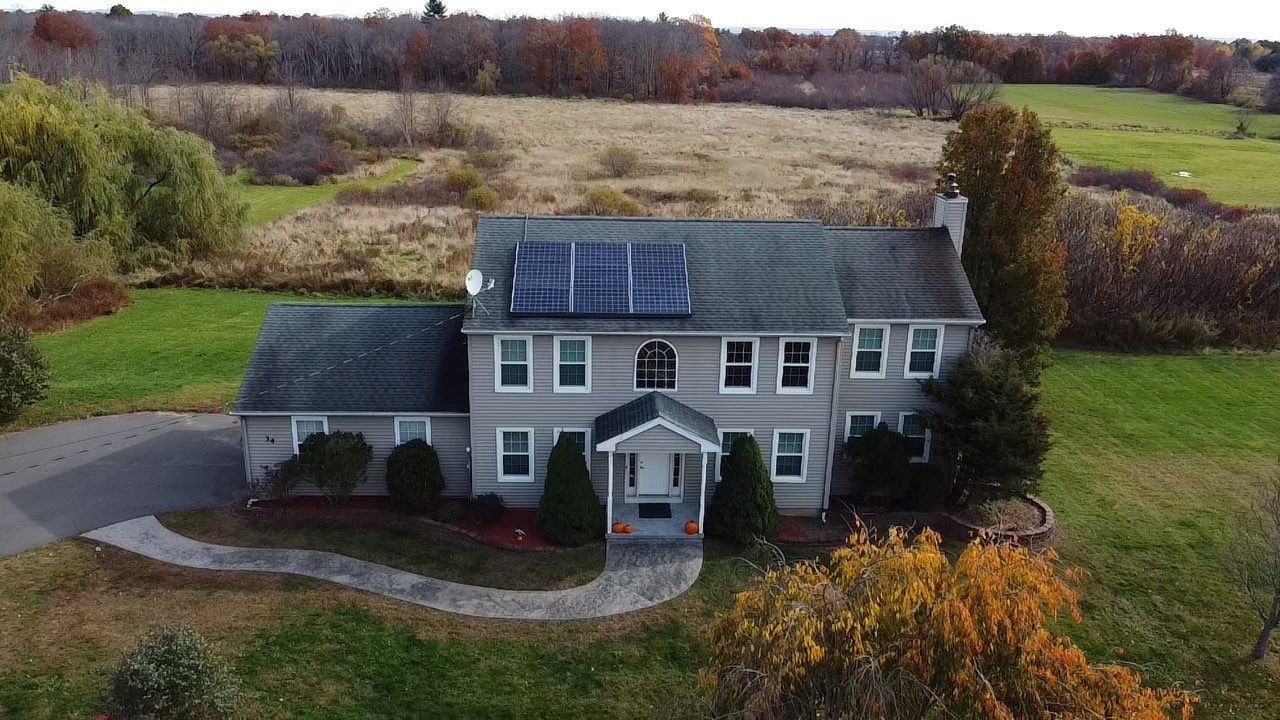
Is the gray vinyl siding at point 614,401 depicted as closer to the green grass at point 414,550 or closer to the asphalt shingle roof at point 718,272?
the asphalt shingle roof at point 718,272

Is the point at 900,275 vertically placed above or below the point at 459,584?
above

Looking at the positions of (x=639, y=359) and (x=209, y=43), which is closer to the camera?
(x=639, y=359)

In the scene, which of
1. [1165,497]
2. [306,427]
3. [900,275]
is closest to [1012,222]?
[900,275]

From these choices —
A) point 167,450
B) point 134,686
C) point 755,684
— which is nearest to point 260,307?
point 167,450

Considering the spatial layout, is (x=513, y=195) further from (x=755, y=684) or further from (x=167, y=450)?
(x=755, y=684)

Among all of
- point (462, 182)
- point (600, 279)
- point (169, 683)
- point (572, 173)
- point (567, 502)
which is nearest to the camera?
point (169, 683)

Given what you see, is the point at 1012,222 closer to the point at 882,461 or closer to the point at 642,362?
the point at 882,461
